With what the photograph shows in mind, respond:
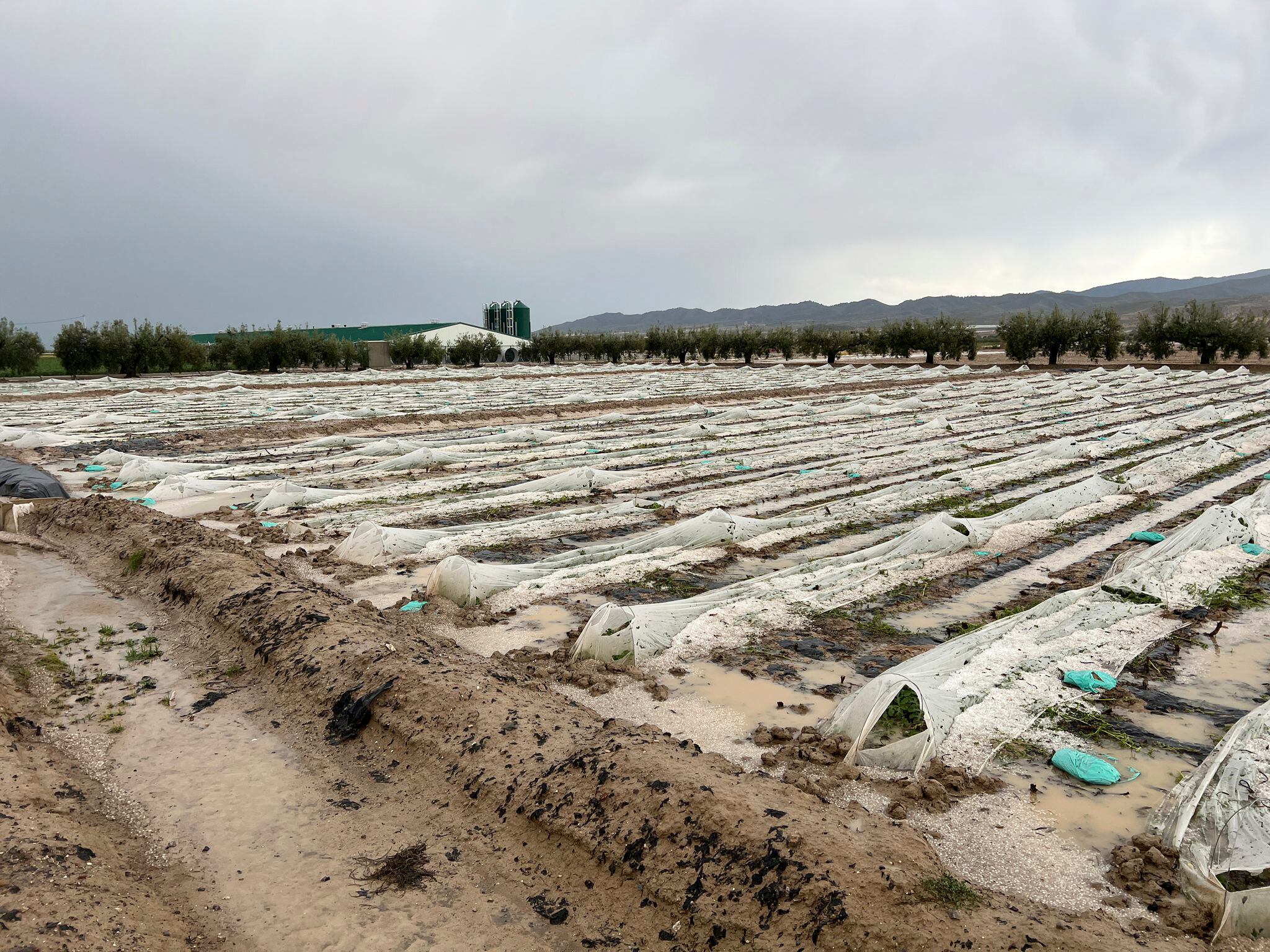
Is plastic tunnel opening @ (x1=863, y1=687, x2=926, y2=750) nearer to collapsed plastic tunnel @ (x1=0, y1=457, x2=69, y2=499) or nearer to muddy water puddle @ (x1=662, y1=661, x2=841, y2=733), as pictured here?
muddy water puddle @ (x1=662, y1=661, x2=841, y2=733)

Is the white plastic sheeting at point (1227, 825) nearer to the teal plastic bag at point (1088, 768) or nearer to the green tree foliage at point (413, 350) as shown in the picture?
the teal plastic bag at point (1088, 768)

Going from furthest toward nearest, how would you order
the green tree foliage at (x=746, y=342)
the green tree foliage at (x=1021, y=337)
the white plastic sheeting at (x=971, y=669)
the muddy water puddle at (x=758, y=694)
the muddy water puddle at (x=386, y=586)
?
the green tree foliage at (x=746, y=342) < the green tree foliage at (x=1021, y=337) < the muddy water puddle at (x=386, y=586) < the muddy water puddle at (x=758, y=694) < the white plastic sheeting at (x=971, y=669)

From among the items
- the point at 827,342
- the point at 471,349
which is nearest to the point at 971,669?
Result: the point at 827,342

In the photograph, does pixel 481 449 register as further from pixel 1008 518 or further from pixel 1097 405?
pixel 1097 405

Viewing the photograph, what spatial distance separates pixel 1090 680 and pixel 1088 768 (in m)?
1.01

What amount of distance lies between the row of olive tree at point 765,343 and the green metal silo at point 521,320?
20.4 ft

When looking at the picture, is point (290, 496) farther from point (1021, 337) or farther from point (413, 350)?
point (413, 350)

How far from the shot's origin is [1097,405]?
63.0 ft

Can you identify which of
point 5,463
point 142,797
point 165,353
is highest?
point 165,353

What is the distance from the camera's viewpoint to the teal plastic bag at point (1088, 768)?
337cm

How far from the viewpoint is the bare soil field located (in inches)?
102

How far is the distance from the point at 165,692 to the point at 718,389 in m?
23.6

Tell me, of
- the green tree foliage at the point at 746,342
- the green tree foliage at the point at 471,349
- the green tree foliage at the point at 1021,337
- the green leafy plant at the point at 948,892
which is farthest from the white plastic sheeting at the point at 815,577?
the green tree foliage at the point at 471,349

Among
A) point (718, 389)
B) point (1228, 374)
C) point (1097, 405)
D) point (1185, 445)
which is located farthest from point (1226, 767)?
point (1228, 374)
